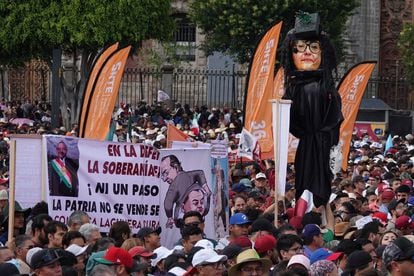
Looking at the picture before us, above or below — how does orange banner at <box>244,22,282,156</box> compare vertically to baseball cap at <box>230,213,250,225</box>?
above

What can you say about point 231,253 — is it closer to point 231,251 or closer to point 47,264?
Answer: point 231,251

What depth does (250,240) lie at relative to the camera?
1444 cm

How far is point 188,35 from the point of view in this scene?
5744 cm

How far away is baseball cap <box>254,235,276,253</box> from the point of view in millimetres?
13609

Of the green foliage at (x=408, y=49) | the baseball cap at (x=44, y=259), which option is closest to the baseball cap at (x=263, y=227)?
the baseball cap at (x=44, y=259)

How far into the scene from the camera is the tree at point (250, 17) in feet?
154

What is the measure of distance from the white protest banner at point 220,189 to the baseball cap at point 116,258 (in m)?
4.93

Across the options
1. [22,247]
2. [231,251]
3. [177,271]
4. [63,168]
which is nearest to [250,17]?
[63,168]

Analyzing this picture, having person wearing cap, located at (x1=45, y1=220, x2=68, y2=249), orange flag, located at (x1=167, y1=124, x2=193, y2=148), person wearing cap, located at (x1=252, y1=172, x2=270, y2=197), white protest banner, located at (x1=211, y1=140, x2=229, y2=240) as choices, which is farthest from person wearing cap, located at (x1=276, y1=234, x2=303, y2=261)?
person wearing cap, located at (x1=252, y1=172, x2=270, y2=197)

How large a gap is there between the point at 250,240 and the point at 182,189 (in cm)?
229

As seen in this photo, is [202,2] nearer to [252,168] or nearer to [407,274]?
[252,168]

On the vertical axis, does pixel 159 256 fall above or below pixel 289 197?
above

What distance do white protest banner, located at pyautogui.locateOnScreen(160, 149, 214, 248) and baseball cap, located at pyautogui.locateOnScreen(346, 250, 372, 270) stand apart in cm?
386

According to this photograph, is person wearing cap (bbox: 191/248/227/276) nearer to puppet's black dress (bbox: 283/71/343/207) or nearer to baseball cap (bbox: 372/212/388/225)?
baseball cap (bbox: 372/212/388/225)
